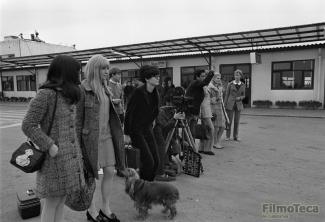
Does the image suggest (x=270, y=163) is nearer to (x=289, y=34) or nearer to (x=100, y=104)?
(x=100, y=104)

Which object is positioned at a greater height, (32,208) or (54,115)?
(54,115)

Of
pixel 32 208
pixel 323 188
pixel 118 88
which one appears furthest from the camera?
pixel 118 88

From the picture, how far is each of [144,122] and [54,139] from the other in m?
1.62

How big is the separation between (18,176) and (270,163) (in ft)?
15.0

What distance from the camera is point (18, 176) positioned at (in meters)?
4.91

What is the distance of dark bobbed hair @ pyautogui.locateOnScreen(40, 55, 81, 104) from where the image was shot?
82.2 inches

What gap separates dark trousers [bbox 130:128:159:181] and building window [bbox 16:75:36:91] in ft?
98.7

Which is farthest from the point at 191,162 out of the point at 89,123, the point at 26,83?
the point at 26,83

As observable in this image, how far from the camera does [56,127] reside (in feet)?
6.93

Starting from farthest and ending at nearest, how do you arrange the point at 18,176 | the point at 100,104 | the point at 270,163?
the point at 270,163 → the point at 18,176 → the point at 100,104

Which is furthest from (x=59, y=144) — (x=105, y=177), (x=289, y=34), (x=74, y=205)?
(x=289, y=34)

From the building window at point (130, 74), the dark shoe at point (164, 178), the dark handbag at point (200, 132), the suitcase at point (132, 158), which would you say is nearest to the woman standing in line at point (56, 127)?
the suitcase at point (132, 158)

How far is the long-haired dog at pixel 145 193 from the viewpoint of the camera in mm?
3148

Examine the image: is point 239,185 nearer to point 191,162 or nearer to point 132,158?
point 191,162
